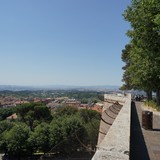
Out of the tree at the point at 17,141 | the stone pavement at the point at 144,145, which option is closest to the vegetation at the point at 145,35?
the stone pavement at the point at 144,145

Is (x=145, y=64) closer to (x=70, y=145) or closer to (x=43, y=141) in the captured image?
(x=70, y=145)

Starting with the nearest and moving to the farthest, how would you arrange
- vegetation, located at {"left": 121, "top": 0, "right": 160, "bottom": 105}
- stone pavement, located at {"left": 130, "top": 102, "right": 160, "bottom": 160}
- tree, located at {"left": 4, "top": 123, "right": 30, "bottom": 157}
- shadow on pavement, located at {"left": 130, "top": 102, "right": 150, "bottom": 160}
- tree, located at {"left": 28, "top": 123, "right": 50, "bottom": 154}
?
shadow on pavement, located at {"left": 130, "top": 102, "right": 150, "bottom": 160}, stone pavement, located at {"left": 130, "top": 102, "right": 160, "bottom": 160}, vegetation, located at {"left": 121, "top": 0, "right": 160, "bottom": 105}, tree, located at {"left": 28, "top": 123, "right": 50, "bottom": 154}, tree, located at {"left": 4, "top": 123, "right": 30, "bottom": 157}

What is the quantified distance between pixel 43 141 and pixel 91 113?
1997 cm

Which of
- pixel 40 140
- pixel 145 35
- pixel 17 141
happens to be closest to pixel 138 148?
pixel 145 35

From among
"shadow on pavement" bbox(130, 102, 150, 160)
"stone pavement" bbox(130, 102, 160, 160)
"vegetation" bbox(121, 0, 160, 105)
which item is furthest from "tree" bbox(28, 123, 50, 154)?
"shadow on pavement" bbox(130, 102, 150, 160)

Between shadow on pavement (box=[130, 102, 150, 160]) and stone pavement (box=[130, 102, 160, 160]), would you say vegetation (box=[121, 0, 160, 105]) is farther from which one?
shadow on pavement (box=[130, 102, 150, 160])

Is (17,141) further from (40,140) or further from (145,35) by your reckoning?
(145,35)

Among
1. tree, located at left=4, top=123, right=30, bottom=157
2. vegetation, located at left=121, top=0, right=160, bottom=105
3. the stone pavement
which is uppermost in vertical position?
vegetation, located at left=121, top=0, right=160, bottom=105

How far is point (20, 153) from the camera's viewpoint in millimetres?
42688

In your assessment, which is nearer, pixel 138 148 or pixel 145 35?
pixel 138 148

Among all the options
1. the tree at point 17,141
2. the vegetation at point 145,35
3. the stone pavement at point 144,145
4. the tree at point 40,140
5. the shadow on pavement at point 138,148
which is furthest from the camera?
the tree at point 17,141

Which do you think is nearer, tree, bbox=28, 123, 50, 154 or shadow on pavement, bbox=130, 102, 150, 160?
shadow on pavement, bbox=130, 102, 150, 160

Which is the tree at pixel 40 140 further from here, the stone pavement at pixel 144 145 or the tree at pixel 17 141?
the stone pavement at pixel 144 145

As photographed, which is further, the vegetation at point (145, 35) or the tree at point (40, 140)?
the tree at point (40, 140)
